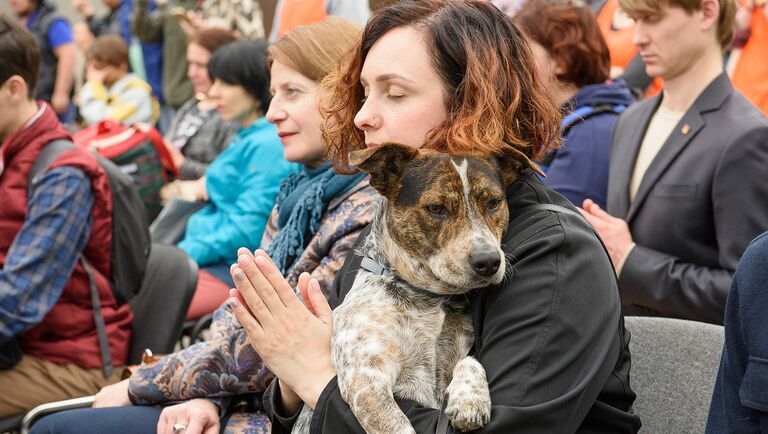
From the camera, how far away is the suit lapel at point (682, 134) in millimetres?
3525

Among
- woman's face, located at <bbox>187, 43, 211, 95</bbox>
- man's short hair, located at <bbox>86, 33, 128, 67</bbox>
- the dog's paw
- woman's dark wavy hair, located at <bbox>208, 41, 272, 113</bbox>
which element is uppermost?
the dog's paw

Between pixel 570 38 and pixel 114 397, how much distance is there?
266 cm

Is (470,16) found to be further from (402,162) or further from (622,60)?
(622,60)

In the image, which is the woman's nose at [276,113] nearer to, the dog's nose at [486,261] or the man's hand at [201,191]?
the dog's nose at [486,261]

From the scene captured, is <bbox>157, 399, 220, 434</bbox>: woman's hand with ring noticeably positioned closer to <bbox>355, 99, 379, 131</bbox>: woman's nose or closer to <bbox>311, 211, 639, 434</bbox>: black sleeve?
<bbox>311, 211, 639, 434</bbox>: black sleeve

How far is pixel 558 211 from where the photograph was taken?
2.01 meters

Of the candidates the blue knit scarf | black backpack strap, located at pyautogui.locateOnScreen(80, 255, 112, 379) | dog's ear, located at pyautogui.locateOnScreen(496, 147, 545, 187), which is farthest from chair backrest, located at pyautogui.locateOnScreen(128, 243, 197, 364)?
dog's ear, located at pyautogui.locateOnScreen(496, 147, 545, 187)

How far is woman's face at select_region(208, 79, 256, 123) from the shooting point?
5.64 meters

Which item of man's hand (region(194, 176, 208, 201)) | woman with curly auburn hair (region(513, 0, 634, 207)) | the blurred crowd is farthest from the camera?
man's hand (region(194, 176, 208, 201))

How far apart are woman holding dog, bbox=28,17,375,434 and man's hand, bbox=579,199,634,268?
108cm

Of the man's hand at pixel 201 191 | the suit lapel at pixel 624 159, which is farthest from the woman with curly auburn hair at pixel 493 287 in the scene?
the man's hand at pixel 201 191

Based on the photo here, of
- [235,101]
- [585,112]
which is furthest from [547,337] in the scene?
[235,101]

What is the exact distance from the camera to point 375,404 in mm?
1900

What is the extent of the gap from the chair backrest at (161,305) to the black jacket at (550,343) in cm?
182
